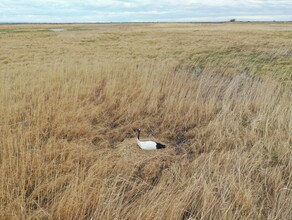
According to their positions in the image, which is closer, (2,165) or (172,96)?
(2,165)

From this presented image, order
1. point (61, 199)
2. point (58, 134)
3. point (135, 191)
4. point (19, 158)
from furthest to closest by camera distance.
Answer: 1. point (58, 134)
2. point (19, 158)
3. point (135, 191)
4. point (61, 199)

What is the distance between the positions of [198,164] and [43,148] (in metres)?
2.03

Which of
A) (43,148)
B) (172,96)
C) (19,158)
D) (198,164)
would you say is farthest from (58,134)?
(172,96)

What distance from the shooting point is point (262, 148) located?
410cm

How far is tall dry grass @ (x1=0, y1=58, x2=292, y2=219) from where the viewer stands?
280 cm

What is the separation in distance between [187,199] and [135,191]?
0.59 metres

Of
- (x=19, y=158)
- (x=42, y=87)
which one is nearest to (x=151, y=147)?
(x=19, y=158)

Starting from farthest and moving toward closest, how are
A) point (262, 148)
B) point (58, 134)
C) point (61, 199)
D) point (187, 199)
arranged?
point (58, 134) → point (262, 148) → point (187, 199) → point (61, 199)

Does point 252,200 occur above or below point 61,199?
below

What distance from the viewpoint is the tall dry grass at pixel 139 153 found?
9.19 ft

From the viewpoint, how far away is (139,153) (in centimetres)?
409

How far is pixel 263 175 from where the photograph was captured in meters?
3.44

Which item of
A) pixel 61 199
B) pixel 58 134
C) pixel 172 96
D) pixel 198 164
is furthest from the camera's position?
pixel 172 96

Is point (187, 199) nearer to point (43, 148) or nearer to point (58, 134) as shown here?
point (43, 148)
